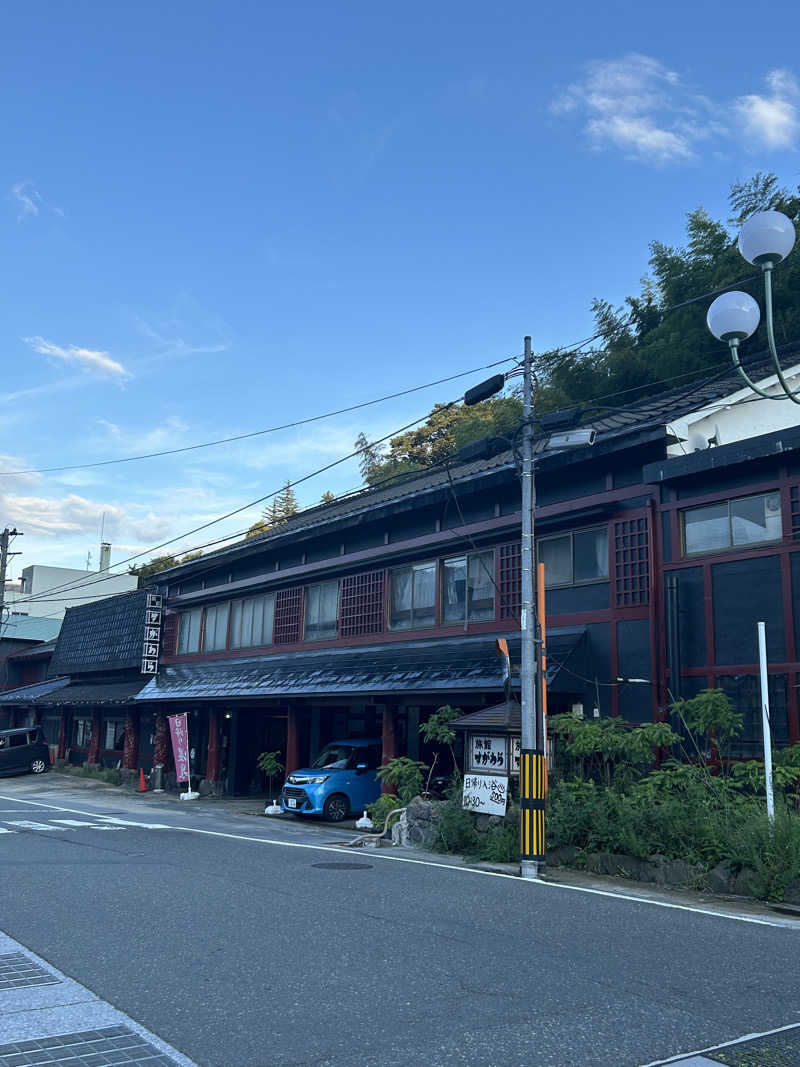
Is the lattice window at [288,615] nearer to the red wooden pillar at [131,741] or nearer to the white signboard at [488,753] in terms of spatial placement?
the red wooden pillar at [131,741]

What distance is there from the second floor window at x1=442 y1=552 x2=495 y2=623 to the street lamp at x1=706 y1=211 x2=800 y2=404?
11917mm

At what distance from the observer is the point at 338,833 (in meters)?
19.4

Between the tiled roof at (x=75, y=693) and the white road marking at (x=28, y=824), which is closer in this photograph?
the white road marking at (x=28, y=824)

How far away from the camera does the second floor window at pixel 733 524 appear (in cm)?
1516

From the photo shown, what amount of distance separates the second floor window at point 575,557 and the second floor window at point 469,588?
1.66 meters

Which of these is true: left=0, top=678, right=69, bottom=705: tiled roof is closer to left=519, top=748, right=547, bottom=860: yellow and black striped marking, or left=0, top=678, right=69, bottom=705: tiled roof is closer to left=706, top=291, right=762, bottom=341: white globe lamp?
left=519, top=748, right=547, bottom=860: yellow and black striped marking

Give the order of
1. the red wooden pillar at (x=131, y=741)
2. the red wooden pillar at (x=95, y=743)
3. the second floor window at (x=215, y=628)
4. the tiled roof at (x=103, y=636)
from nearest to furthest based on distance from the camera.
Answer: the second floor window at (x=215, y=628)
the red wooden pillar at (x=131, y=741)
the tiled roof at (x=103, y=636)
the red wooden pillar at (x=95, y=743)

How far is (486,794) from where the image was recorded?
51.6ft

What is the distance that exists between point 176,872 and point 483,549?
37.3ft

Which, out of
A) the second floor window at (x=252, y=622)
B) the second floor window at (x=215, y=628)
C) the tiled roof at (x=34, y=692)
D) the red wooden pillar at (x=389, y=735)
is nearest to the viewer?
the red wooden pillar at (x=389, y=735)

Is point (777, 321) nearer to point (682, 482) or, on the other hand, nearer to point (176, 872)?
point (682, 482)

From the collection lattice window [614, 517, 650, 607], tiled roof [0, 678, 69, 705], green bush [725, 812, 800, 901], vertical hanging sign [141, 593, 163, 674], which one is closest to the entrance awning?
lattice window [614, 517, 650, 607]

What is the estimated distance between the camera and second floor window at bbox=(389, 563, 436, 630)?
22812 millimetres

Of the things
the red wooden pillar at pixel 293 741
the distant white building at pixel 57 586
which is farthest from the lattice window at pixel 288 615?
the distant white building at pixel 57 586
